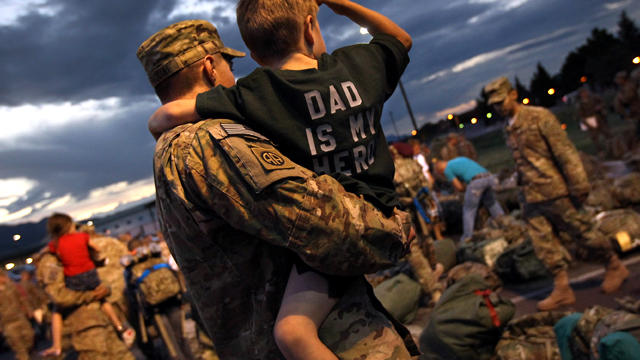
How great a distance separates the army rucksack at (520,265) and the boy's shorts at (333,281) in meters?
5.04

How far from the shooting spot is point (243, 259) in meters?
1.25

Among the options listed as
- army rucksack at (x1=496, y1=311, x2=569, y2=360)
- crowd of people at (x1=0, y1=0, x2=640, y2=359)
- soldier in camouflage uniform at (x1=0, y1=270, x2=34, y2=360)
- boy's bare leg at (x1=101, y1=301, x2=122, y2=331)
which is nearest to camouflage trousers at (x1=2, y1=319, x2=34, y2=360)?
soldier in camouflage uniform at (x1=0, y1=270, x2=34, y2=360)

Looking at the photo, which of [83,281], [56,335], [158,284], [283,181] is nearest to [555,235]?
[283,181]

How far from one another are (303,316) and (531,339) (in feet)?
9.46

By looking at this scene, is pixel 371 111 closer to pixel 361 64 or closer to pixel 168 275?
pixel 361 64

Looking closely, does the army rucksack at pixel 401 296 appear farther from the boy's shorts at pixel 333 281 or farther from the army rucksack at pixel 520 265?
the boy's shorts at pixel 333 281

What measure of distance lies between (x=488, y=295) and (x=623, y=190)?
16.8 ft

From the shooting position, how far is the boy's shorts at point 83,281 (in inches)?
205

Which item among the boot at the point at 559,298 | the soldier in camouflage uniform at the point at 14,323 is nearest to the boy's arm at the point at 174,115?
the boot at the point at 559,298

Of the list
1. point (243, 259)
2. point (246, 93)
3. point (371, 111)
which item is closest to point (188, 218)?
A: point (243, 259)

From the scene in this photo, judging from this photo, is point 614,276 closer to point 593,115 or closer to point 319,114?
point 319,114

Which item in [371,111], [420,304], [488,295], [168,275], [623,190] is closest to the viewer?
[371,111]

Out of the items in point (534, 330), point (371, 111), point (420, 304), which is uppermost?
point (371, 111)

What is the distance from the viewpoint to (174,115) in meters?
1.28
